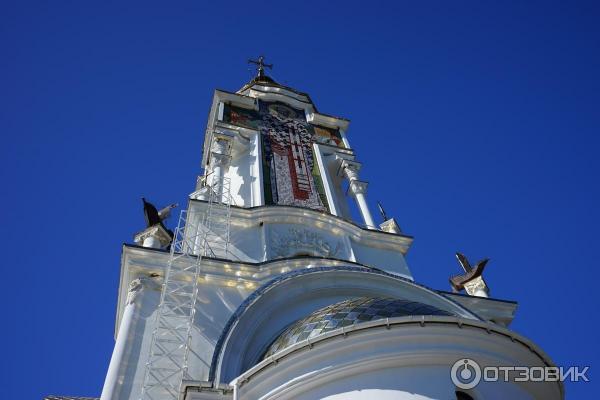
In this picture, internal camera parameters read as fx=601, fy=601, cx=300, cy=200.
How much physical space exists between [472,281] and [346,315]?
7.48 metres

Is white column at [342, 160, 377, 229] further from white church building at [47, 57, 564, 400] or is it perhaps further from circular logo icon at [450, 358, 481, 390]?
circular logo icon at [450, 358, 481, 390]

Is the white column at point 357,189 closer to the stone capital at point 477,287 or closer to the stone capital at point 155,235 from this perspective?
the stone capital at point 477,287

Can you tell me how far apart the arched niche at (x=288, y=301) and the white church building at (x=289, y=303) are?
0.03m

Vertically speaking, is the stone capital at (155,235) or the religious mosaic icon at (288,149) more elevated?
the religious mosaic icon at (288,149)

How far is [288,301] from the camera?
11.5 m

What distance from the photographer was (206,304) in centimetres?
1162

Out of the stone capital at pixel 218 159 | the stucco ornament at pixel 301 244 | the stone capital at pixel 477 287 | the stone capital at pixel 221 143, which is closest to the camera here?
the stucco ornament at pixel 301 244

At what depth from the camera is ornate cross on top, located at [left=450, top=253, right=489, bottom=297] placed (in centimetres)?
1529

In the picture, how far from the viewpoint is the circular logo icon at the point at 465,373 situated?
813cm

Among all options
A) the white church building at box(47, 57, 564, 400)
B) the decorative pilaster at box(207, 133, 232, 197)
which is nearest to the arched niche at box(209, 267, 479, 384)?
the white church building at box(47, 57, 564, 400)

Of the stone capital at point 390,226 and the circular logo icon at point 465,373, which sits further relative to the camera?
the stone capital at point 390,226

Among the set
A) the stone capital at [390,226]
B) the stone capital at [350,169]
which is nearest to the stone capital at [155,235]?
the stone capital at [390,226]

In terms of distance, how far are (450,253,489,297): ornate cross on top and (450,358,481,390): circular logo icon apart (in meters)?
6.97

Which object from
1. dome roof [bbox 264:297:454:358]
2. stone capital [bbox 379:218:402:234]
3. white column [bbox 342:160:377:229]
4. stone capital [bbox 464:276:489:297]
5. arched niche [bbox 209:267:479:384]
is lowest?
dome roof [bbox 264:297:454:358]
